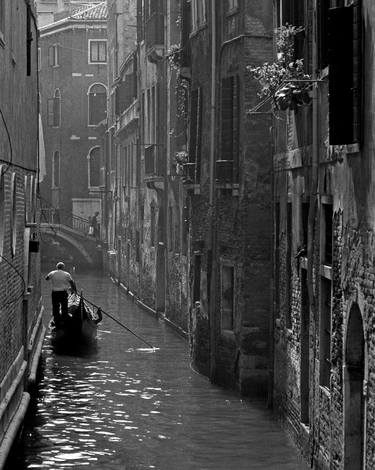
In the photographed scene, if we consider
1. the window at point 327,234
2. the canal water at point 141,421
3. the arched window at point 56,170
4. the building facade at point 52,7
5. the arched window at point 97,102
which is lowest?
the canal water at point 141,421

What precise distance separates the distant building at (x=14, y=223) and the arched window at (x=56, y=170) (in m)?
36.4

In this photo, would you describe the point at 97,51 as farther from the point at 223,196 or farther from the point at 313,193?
the point at 313,193

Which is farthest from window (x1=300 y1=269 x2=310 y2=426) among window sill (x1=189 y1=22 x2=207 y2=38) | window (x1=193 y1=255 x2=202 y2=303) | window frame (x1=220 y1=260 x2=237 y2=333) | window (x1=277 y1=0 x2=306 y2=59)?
window sill (x1=189 y1=22 x2=207 y2=38)

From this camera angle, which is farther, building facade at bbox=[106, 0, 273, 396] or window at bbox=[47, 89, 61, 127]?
window at bbox=[47, 89, 61, 127]

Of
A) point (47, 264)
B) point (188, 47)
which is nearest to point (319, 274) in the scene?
point (188, 47)

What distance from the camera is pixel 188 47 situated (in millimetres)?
21203

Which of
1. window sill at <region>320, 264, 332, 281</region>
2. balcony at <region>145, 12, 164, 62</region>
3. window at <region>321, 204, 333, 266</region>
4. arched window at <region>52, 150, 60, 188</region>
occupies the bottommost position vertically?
window sill at <region>320, 264, 332, 281</region>

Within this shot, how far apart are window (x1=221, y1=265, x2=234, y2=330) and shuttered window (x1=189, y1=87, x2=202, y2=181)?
233cm

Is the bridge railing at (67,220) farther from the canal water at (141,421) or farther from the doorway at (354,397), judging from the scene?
the doorway at (354,397)

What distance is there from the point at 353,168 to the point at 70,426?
22.3ft

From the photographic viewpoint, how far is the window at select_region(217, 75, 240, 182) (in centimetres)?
1775

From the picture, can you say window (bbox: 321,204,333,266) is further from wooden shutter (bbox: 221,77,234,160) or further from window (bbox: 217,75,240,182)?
wooden shutter (bbox: 221,77,234,160)

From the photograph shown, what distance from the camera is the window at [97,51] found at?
2126 inches

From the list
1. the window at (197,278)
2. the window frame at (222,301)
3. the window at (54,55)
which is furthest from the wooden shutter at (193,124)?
the window at (54,55)
